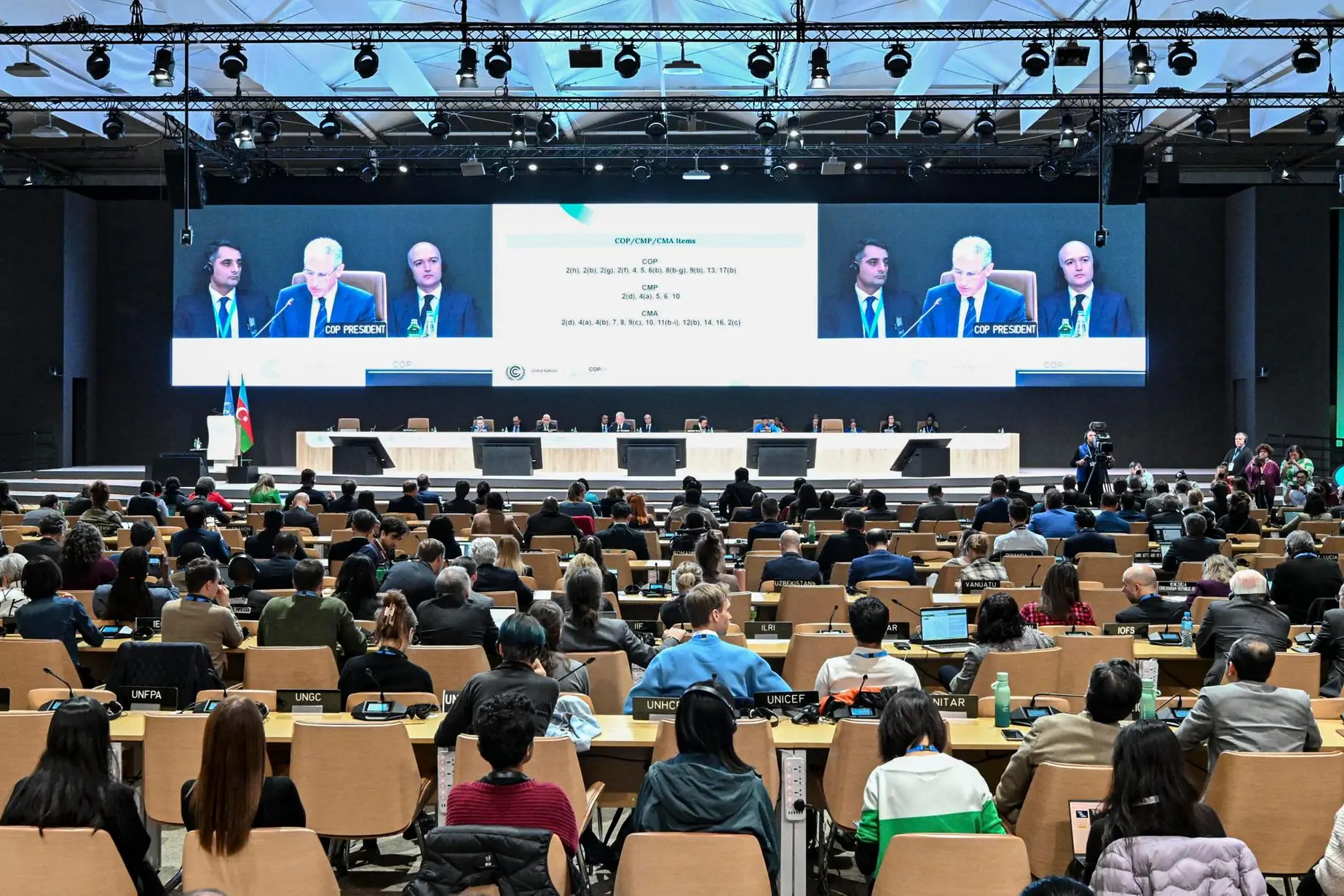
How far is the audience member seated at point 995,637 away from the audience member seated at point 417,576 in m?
3.03

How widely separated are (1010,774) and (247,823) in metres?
2.23

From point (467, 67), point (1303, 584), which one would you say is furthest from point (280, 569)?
point (467, 67)

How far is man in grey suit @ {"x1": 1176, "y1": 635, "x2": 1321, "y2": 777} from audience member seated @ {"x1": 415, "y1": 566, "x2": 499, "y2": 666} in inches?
127

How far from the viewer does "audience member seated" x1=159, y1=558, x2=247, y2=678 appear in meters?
6.07

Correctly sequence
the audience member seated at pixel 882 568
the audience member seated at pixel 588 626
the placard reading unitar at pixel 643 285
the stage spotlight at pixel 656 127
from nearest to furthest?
1. the audience member seated at pixel 588 626
2. the audience member seated at pixel 882 568
3. the stage spotlight at pixel 656 127
4. the placard reading unitar at pixel 643 285

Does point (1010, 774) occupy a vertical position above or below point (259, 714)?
below

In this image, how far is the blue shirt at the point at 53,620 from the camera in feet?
19.6

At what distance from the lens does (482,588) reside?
7.46 m

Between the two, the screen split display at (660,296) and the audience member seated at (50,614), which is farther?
the screen split display at (660,296)

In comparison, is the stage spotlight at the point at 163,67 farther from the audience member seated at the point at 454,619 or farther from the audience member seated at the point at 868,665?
the audience member seated at the point at 868,665

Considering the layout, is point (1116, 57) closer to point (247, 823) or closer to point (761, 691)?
point (761, 691)

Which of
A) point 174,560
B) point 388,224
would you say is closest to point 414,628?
point 174,560

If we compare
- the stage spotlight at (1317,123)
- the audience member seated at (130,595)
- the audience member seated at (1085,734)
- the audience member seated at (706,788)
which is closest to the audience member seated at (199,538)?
the audience member seated at (130,595)

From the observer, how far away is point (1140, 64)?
12836mm
